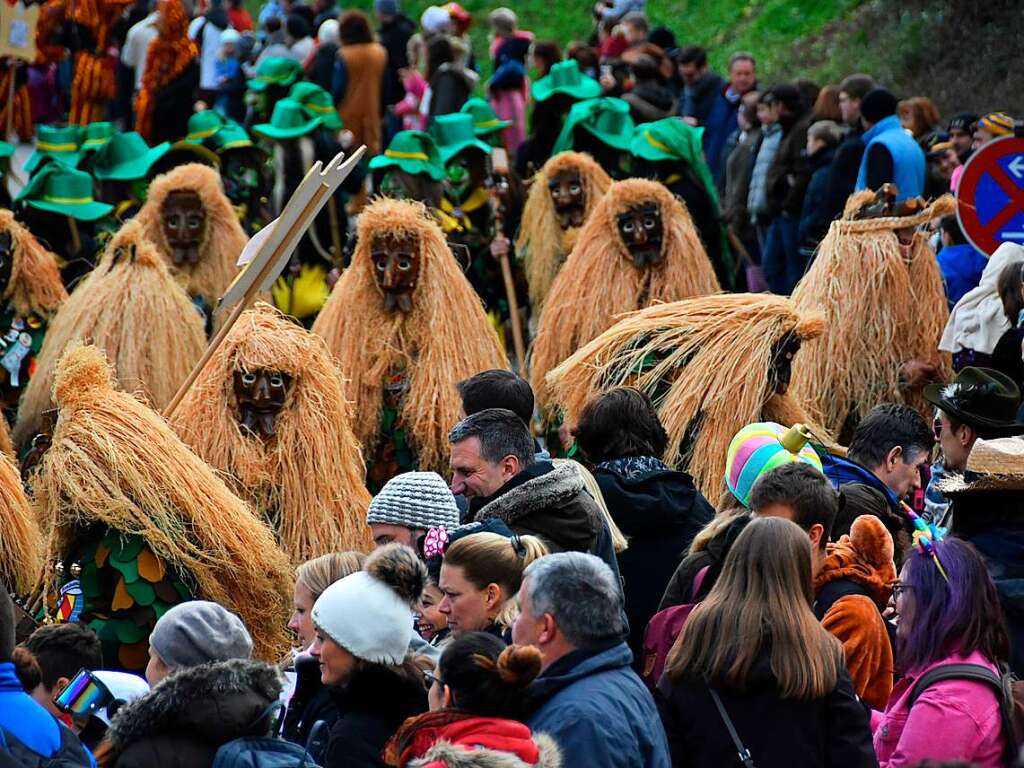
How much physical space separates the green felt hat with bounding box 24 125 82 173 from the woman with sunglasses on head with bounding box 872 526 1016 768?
424 inches

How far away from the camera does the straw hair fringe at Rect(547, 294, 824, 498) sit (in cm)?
818

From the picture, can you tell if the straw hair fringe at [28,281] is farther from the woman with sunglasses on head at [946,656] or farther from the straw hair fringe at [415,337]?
the woman with sunglasses on head at [946,656]

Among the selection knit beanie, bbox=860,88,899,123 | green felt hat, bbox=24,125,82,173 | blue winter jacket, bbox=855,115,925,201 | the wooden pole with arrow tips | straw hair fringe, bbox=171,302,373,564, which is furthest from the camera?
green felt hat, bbox=24,125,82,173

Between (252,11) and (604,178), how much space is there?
54.5 ft

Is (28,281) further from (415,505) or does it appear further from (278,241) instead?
(415,505)

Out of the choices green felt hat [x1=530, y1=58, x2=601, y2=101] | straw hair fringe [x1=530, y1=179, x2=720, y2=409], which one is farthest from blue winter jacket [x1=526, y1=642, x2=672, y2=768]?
green felt hat [x1=530, y1=58, x2=601, y2=101]

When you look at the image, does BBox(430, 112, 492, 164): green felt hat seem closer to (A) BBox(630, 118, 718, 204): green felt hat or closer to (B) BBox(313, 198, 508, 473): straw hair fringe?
(A) BBox(630, 118, 718, 204): green felt hat

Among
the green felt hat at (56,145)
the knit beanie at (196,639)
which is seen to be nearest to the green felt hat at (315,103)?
the green felt hat at (56,145)

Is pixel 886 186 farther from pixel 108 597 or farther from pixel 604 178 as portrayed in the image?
pixel 108 597

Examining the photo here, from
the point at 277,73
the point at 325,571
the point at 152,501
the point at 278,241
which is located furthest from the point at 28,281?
the point at 325,571

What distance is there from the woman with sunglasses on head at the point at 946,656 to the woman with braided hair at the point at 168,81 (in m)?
12.9

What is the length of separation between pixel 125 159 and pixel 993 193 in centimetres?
748

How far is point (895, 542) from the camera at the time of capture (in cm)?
637

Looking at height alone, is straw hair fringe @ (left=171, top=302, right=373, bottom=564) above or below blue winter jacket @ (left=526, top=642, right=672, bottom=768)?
below
